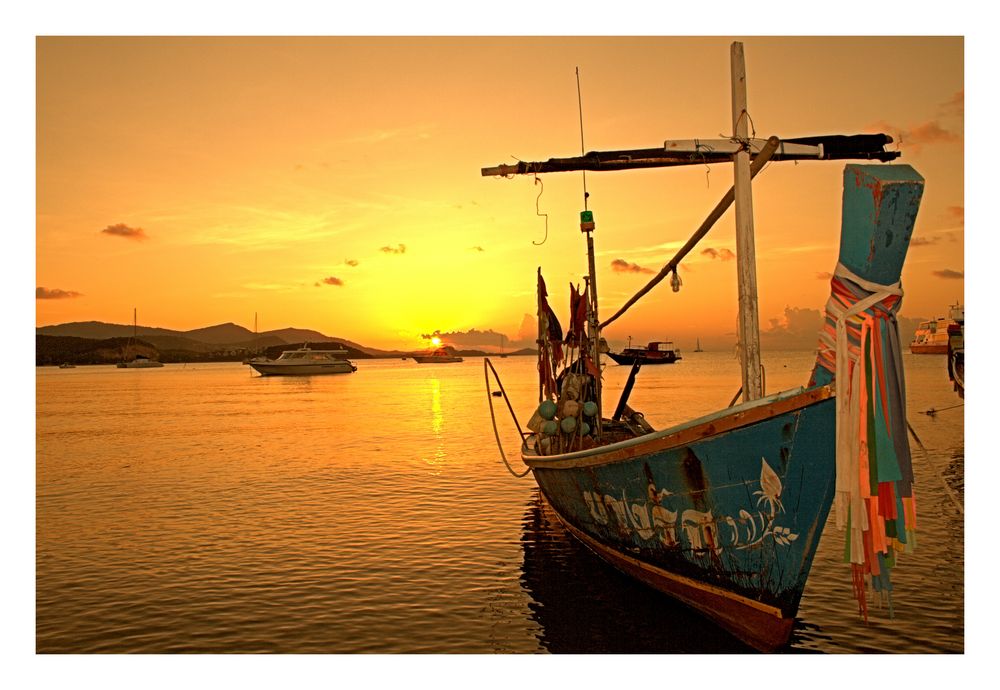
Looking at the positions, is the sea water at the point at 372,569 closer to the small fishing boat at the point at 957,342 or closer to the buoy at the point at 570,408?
the buoy at the point at 570,408

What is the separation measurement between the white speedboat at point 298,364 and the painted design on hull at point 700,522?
262 feet

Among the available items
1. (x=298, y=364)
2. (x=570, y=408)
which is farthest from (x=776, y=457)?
(x=298, y=364)

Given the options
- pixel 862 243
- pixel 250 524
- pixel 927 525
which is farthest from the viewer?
pixel 250 524

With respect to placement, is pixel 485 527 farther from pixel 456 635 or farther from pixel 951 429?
pixel 951 429

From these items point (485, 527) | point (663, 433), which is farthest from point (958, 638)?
point (485, 527)

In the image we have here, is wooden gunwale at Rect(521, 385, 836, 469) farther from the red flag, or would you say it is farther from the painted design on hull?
the red flag

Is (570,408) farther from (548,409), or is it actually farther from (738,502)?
(738,502)

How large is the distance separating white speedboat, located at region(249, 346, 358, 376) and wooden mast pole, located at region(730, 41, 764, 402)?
263 feet

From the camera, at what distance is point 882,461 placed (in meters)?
5.07

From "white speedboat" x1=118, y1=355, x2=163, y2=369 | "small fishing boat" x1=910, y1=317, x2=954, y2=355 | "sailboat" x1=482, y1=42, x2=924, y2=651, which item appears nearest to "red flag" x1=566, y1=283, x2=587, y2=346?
"sailboat" x1=482, y1=42, x2=924, y2=651

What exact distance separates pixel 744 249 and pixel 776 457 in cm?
192

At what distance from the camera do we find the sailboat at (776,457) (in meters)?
5.08

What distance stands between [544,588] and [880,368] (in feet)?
15.2

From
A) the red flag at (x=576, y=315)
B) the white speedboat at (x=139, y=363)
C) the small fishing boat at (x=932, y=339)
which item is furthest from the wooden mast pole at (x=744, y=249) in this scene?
the white speedboat at (x=139, y=363)
